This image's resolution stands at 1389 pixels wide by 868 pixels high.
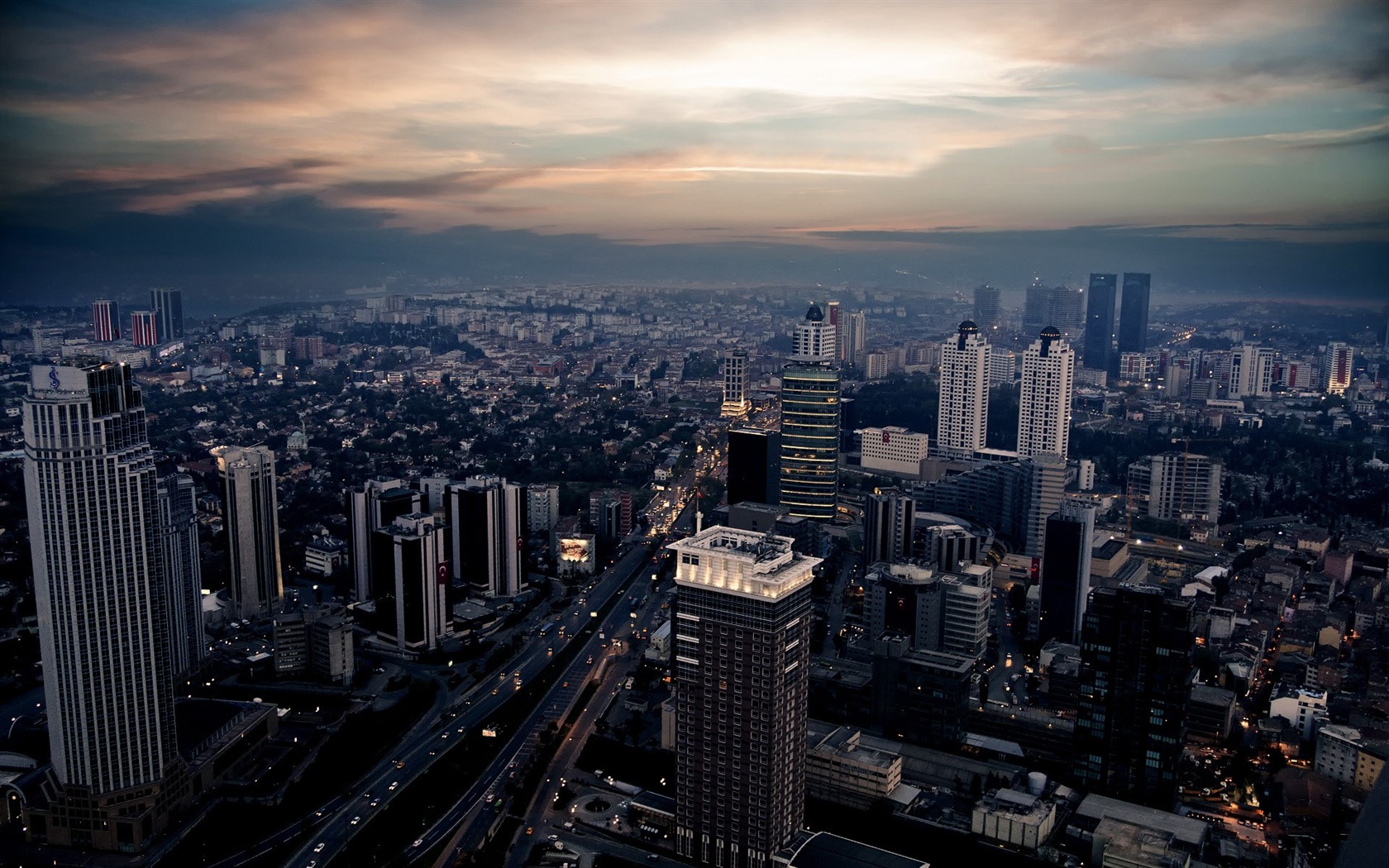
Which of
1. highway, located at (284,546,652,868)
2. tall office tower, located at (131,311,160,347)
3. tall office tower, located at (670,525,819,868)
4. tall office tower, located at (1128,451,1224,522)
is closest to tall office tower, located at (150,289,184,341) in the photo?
tall office tower, located at (131,311,160,347)

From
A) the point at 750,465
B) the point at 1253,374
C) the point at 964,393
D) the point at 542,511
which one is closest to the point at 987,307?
the point at 964,393

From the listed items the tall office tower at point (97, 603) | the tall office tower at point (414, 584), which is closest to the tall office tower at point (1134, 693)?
the tall office tower at point (414, 584)

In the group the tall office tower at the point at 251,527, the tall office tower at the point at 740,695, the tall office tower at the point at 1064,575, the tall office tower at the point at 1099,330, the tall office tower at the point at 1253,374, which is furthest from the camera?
the tall office tower at the point at 1099,330

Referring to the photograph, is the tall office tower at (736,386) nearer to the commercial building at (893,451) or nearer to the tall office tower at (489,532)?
the commercial building at (893,451)

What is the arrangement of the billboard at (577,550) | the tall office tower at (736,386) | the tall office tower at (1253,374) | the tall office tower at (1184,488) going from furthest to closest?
1. the tall office tower at (736,386)
2. the tall office tower at (1253,374)
3. the tall office tower at (1184,488)
4. the billboard at (577,550)

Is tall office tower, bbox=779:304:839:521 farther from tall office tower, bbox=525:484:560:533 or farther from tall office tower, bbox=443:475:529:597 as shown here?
tall office tower, bbox=443:475:529:597

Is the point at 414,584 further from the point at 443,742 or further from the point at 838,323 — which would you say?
the point at 838,323
